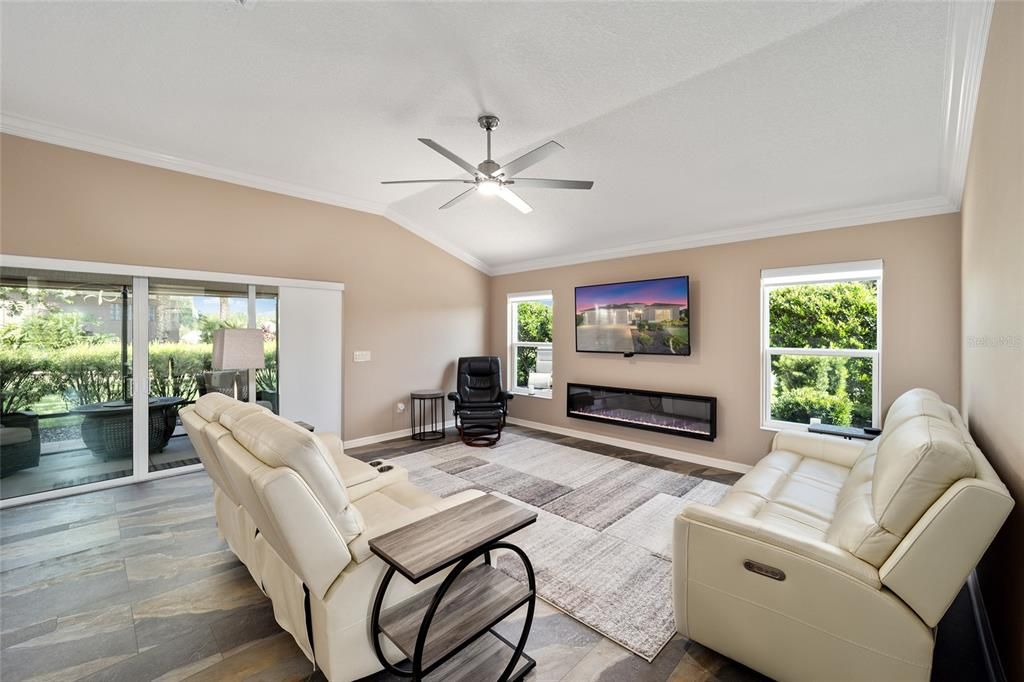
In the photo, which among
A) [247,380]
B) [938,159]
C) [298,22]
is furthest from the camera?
[247,380]

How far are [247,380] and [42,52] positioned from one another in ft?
9.12

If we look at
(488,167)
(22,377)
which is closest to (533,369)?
(488,167)

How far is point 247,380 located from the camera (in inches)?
165

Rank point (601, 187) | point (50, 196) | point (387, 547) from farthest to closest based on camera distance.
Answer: point (601, 187) < point (50, 196) < point (387, 547)

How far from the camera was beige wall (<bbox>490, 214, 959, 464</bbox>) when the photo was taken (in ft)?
10.1

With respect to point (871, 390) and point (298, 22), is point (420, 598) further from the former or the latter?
point (871, 390)

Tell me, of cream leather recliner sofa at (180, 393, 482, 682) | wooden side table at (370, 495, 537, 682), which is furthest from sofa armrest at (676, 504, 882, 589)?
cream leather recliner sofa at (180, 393, 482, 682)

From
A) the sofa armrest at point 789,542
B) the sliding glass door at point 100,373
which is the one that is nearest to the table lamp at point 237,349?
the sliding glass door at point 100,373

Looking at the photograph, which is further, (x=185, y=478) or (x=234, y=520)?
(x=185, y=478)

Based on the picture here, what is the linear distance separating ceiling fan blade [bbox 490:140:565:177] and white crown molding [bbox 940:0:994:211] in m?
1.73

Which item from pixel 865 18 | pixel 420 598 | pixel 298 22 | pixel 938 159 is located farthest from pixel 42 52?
pixel 938 159

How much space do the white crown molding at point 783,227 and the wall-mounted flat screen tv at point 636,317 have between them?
40cm

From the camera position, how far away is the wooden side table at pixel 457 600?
131cm

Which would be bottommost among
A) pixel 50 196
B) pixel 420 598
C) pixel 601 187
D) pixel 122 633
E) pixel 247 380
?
pixel 122 633
